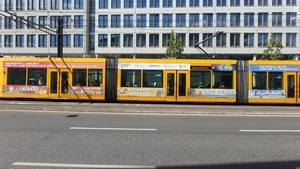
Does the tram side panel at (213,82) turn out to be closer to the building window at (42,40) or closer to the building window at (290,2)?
the building window at (290,2)

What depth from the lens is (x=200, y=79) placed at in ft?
57.7

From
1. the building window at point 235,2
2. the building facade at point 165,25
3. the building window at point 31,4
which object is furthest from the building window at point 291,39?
the building window at point 31,4

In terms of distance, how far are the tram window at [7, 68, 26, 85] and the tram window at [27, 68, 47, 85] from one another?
45 centimetres

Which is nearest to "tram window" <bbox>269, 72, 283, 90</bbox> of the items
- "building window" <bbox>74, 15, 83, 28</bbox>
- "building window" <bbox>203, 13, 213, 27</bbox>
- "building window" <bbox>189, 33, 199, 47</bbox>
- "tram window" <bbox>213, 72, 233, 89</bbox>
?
"tram window" <bbox>213, 72, 233, 89</bbox>

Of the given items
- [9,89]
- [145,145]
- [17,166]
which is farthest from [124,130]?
[9,89]

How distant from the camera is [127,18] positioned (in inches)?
2063

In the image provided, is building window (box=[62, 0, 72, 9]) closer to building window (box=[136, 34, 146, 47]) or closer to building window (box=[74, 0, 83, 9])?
building window (box=[74, 0, 83, 9])

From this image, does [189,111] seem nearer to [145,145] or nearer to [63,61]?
[145,145]

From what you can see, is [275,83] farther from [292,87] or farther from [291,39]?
[291,39]

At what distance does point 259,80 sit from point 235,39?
117 feet

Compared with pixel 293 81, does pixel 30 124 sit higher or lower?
lower

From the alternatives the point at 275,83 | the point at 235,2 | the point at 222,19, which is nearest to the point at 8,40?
the point at 222,19

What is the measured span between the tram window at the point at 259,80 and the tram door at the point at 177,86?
4.23 meters

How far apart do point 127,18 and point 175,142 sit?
48.1 metres
